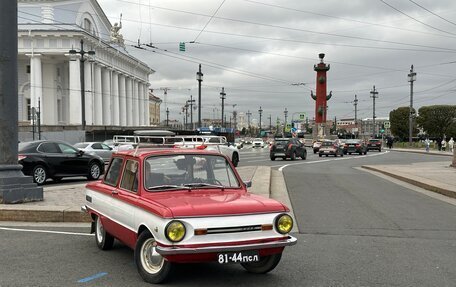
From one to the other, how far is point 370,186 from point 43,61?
53.6m

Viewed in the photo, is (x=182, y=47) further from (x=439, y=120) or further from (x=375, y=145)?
(x=439, y=120)

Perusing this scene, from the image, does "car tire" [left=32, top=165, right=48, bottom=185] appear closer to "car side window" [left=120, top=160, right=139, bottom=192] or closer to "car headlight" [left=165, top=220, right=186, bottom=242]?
"car side window" [left=120, top=160, right=139, bottom=192]

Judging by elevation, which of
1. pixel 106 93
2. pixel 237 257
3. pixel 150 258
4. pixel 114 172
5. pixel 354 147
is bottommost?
pixel 354 147

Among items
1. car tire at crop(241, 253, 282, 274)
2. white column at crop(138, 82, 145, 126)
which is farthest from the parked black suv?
white column at crop(138, 82, 145, 126)

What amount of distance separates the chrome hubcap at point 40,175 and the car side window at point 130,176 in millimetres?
10710

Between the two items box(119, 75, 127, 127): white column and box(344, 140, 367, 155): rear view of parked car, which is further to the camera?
box(119, 75, 127, 127): white column

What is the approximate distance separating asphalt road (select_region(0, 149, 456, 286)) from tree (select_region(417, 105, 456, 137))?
9487 centimetres

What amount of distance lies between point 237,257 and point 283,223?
70cm

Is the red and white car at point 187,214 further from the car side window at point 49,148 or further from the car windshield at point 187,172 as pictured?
the car side window at point 49,148

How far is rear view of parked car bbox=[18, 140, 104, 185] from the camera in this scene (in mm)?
16297

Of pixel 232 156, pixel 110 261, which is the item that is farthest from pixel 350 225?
pixel 232 156

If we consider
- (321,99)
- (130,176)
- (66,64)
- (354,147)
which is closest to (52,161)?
(130,176)

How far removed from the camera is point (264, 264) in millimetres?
6035

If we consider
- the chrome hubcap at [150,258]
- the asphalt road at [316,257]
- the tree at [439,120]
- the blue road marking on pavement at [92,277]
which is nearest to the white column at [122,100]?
the tree at [439,120]
